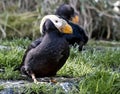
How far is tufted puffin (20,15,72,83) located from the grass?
27 centimetres

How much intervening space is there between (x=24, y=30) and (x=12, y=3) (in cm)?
112

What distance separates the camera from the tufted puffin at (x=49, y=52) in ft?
16.4

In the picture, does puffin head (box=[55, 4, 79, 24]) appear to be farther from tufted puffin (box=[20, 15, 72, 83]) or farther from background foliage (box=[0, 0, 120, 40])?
tufted puffin (box=[20, 15, 72, 83])

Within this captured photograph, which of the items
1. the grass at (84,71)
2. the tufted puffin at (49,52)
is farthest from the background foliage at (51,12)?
the tufted puffin at (49,52)

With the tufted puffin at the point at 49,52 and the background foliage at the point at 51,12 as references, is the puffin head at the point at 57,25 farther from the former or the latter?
the background foliage at the point at 51,12

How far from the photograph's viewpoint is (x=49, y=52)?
4.98 m

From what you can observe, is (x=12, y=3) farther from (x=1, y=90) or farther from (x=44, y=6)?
(x=1, y=90)

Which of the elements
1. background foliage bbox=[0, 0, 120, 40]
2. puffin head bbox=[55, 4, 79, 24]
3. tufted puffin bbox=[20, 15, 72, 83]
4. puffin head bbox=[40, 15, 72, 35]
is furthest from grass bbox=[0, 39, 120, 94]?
background foliage bbox=[0, 0, 120, 40]

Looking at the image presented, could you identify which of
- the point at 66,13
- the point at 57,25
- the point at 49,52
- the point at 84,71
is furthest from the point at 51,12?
the point at 49,52

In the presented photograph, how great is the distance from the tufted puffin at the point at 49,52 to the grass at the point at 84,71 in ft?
0.89

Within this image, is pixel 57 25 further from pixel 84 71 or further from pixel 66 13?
pixel 66 13

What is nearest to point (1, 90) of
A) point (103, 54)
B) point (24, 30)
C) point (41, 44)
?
point (41, 44)

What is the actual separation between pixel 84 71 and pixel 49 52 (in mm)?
826

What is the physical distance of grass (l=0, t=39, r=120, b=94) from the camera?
4785 millimetres
